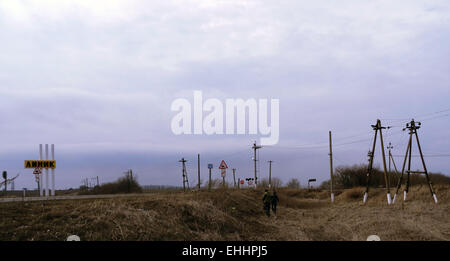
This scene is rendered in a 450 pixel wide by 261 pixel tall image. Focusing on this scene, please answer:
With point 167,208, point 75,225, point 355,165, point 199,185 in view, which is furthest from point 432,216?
point 355,165

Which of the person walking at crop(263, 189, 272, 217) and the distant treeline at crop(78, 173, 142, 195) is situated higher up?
the person walking at crop(263, 189, 272, 217)

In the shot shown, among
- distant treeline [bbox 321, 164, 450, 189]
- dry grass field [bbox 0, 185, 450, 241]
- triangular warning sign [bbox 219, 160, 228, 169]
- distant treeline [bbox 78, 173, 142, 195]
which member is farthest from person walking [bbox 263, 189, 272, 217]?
distant treeline [bbox 321, 164, 450, 189]

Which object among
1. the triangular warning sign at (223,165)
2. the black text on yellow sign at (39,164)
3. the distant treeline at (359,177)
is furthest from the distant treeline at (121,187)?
the distant treeline at (359,177)

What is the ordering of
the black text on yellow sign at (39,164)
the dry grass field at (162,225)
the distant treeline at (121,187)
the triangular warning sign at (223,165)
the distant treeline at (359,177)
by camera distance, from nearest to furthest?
the dry grass field at (162,225) → the triangular warning sign at (223,165) → the black text on yellow sign at (39,164) → the distant treeline at (121,187) → the distant treeline at (359,177)

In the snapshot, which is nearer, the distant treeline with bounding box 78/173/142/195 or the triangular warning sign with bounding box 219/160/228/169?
the triangular warning sign with bounding box 219/160/228/169

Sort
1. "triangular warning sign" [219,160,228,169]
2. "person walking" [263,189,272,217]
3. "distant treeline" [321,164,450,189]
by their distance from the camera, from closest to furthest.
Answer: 1. "person walking" [263,189,272,217]
2. "triangular warning sign" [219,160,228,169]
3. "distant treeline" [321,164,450,189]

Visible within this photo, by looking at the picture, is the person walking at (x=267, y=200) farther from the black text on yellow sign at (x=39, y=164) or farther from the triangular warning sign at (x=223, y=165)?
the black text on yellow sign at (x=39, y=164)

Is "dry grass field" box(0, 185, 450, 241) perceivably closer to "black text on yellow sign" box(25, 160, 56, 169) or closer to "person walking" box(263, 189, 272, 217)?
"person walking" box(263, 189, 272, 217)

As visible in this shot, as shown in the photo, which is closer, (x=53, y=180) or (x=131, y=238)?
(x=131, y=238)

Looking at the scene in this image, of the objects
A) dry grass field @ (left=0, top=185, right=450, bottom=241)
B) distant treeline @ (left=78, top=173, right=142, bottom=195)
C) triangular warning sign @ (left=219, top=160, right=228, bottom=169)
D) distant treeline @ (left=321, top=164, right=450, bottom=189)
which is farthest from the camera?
distant treeline @ (left=321, top=164, right=450, bottom=189)

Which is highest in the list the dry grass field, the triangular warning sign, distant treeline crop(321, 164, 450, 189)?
the triangular warning sign
